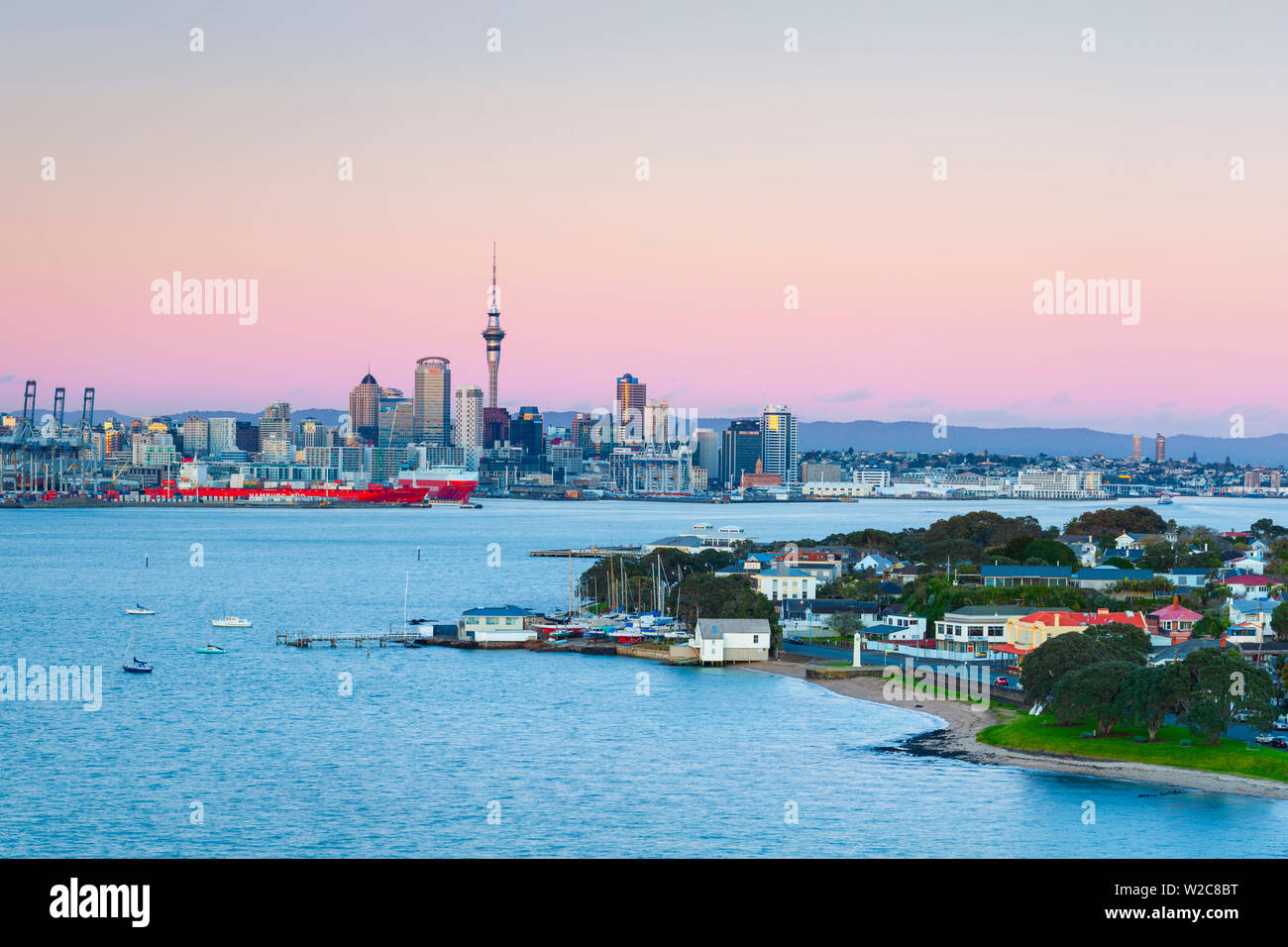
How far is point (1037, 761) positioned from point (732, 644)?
9.02 m

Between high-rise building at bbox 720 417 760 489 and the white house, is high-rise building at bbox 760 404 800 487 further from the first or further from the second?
the white house

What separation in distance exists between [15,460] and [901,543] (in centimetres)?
8314

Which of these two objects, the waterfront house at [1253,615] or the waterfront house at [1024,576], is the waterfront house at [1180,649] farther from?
the waterfront house at [1024,576]

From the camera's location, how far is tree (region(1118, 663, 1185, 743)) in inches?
541

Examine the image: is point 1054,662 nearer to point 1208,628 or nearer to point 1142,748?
point 1142,748

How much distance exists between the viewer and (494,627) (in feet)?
84.0

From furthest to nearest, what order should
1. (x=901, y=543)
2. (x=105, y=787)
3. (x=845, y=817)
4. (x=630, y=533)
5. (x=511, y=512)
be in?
(x=511, y=512) < (x=630, y=533) < (x=901, y=543) < (x=105, y=787) < (x=845, y=817)

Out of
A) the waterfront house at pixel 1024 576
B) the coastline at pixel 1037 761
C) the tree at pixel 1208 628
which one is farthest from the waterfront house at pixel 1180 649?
the waterfront house at pixel 1024 576

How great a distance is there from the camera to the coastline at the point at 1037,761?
1241 cm

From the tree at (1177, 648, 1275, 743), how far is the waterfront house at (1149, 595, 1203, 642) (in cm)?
845

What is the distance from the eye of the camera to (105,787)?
1353 centimetres

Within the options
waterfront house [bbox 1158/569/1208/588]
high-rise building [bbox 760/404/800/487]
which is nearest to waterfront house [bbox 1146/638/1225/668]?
waterfront house [bbox 1158/569/1208/588]
